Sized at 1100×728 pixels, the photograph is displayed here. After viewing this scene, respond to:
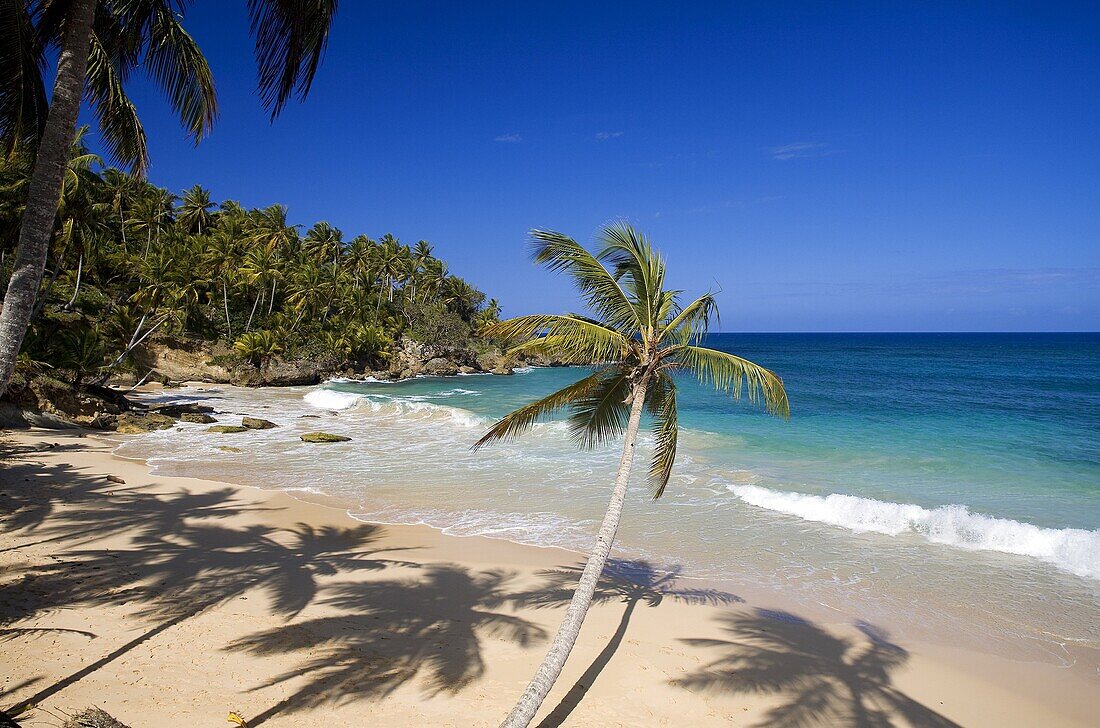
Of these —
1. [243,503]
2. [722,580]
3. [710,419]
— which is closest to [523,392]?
[710,419]

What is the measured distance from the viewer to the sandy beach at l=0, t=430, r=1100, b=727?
5.52m

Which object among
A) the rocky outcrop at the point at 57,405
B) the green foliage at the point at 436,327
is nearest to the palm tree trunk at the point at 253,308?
the green foliage at the point at 436,327

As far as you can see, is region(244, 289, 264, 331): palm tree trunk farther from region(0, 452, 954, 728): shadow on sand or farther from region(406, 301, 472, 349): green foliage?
region(0, 452, 954, 728): shadow on sand

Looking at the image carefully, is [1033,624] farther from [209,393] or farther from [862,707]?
[209,393]

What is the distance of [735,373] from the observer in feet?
20.4

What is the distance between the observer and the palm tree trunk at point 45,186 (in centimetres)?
462

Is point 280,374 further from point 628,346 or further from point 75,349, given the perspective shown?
point 628,346

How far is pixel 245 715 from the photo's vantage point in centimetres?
513

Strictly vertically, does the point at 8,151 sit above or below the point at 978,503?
above

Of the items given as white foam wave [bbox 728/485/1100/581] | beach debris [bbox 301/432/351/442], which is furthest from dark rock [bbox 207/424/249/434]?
white foam wave [bbox 728/485/1100/581]

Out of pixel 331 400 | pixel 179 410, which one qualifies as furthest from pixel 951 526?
pixel 331 400

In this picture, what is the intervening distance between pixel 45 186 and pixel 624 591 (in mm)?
8261

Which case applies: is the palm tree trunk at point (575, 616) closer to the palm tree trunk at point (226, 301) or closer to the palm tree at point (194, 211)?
the palm tree trunk at point (226, 301)

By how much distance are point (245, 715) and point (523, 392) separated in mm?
39417
